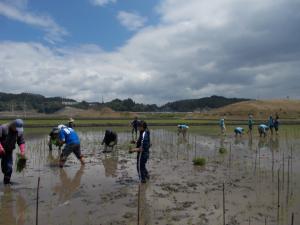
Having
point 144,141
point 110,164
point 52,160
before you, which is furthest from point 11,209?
point 52,160

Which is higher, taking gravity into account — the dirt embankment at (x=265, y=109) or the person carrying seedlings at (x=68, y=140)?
the dirt embankment at (x=265, y=109)

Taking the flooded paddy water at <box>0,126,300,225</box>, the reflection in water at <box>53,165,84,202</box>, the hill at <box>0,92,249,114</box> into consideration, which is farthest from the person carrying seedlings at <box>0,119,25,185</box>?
the hill at <box>0,92,249,114</box>

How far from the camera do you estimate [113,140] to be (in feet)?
63.7

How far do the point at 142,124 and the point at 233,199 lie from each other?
12.0ft

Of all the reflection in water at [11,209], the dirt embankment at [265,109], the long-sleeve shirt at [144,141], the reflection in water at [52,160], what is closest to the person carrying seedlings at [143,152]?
the long-sleeve shirt at [144,141]

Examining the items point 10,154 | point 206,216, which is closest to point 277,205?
point 206,216

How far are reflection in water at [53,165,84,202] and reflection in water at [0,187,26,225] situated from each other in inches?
39.4

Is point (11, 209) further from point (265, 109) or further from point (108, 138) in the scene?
point (265, 109)

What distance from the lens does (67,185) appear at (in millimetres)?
11000

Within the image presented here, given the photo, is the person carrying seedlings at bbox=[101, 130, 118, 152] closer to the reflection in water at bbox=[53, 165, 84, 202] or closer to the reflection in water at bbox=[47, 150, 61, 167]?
the reflection in water at bbox=[47, 150, 61, 167]

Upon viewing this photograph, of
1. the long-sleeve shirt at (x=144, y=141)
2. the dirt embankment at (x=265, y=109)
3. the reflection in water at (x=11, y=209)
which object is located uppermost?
the dirt embankment at (x=265, y=109)

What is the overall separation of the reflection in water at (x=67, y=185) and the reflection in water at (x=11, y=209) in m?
1.00

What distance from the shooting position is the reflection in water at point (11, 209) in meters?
7.59

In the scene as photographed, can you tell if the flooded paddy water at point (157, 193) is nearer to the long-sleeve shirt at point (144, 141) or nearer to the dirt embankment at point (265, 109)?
the long-sleeve shirt at point (144, 141)
